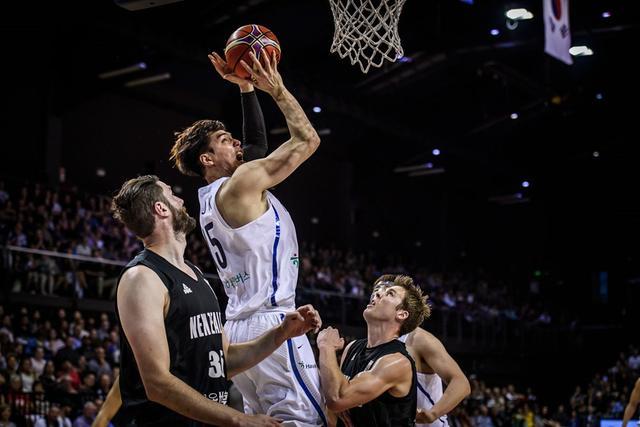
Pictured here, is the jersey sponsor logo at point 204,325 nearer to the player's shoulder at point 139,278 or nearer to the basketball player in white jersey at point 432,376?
the player's shoulder at point 139,278

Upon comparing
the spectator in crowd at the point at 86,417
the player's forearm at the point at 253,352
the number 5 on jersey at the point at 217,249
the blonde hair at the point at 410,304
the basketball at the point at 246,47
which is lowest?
the spectator in crowd at the point at 86,417

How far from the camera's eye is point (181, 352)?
321 centimetres

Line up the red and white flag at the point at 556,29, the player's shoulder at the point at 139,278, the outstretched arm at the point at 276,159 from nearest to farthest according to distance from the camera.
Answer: the player's shoulder at the point at 139,278, the outstretched arm at the point at 276,159, the red and white flag at the point at 556,29

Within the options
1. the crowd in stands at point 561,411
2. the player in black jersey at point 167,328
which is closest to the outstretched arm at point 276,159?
the player in black jersey at point 167,328

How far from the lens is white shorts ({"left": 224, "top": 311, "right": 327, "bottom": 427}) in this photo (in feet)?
13.5

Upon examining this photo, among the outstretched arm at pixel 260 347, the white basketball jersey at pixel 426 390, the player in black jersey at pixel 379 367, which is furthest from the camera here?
the white basketball jersey at pixel 426 390

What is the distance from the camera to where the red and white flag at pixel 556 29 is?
39.8 ft

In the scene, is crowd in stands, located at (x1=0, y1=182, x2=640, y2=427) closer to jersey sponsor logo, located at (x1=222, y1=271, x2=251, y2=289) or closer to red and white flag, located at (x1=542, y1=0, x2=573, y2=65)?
jersey sponsor logo, located at (x1=222, y1=271, x2=251, y2=289)

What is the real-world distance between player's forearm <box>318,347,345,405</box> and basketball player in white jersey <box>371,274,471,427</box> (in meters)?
→ 0.84

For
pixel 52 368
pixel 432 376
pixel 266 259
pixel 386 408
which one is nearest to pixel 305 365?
pixel 266 259

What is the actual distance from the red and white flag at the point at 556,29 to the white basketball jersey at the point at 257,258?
8.69 m

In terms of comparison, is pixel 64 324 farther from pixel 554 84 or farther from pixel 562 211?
pixel 562 211

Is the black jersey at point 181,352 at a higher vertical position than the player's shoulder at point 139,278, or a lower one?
lower

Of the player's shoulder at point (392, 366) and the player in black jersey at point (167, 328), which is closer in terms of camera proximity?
the player in black jersey at point (167, 328)
